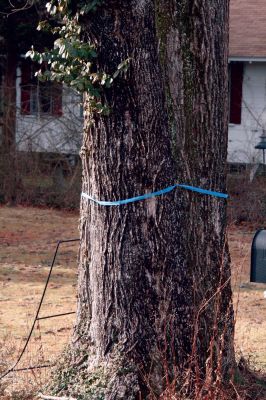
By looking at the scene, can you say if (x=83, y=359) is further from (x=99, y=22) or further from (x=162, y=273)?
(x=99, y=22)

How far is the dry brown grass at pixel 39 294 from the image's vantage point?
7355 millimetres

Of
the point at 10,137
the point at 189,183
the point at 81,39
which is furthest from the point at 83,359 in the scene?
the point at 10,137

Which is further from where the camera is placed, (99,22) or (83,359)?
(83,359)

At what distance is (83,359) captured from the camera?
597 cm

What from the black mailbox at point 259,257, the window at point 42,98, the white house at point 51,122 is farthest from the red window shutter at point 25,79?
the black mailbox at point 259,257

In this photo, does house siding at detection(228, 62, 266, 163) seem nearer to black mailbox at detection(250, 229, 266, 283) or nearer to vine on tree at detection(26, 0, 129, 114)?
black mailbox at detection(250, 229, 266, 283)

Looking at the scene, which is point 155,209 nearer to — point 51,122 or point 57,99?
point 51,122

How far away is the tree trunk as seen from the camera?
5.54 m

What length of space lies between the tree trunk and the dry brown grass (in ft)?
1.43

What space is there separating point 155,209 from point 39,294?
5.97 metres

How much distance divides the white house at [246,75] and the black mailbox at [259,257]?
14148 mm

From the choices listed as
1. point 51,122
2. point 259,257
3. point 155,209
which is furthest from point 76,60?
point 51,122

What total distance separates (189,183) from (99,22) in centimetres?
125

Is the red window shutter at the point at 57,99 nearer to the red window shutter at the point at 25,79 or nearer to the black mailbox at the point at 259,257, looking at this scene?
the red window shutter at the point at 25,79
